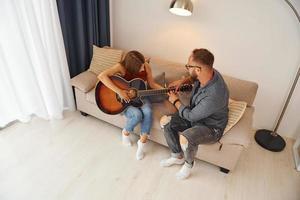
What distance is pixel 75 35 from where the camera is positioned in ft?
7.70

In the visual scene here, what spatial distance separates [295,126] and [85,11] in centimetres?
250

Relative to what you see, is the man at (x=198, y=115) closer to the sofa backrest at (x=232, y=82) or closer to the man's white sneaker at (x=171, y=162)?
the man's white sneaker at (x=171, y=162)

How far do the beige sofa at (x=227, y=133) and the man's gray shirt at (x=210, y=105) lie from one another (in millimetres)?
159

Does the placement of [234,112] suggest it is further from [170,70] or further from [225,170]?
[170,70]

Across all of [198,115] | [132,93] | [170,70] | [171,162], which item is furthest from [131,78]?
[171,162]

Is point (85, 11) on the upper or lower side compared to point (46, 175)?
upper

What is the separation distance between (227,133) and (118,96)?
3.11ft

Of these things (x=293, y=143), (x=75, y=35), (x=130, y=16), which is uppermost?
(x=130, y=16)

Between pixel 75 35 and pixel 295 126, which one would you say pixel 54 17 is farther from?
pixel 295 126

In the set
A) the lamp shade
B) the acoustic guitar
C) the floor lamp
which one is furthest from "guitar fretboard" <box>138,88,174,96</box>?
the floor lamp

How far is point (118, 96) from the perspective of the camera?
192 cm

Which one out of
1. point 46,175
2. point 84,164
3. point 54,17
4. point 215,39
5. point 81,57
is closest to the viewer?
point 46,175

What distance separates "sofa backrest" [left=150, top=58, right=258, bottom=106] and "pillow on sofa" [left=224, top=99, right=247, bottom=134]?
164 mm

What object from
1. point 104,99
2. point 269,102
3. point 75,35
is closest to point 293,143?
point 269,102
